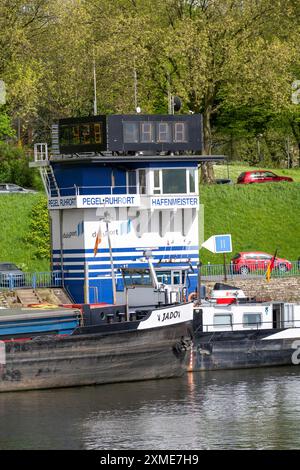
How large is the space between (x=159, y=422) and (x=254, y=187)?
50228 mm

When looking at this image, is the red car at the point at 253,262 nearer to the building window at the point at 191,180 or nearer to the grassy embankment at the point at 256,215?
the grassy embankment at the point at 256,215

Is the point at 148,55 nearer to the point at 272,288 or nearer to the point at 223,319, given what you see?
the point at 272,288

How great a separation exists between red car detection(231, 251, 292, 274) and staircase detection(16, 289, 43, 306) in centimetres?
1907

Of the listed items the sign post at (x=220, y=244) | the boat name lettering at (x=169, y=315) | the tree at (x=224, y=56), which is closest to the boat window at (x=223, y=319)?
the boat name lettering at (x=169, y=315)

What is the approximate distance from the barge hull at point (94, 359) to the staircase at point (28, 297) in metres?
8.53

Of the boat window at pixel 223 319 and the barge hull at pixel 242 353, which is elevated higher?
the boat window at pixel 223 319

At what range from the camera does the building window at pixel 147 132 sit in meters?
71.2

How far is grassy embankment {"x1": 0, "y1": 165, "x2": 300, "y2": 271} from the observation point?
307 feet

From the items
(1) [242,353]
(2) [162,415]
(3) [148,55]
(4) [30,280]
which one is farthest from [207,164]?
(2) [162,415]

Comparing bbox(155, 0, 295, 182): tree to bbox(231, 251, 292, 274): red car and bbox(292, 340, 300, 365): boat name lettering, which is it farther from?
bbox(292, 340, 300, 365): boat name lettering

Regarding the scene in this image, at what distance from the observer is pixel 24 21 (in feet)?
374

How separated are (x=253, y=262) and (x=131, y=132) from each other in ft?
64.2

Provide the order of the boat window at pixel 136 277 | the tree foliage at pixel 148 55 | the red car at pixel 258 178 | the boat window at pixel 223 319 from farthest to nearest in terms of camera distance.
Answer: the red car at pixel 258 178
the tree foliage at pixel 148 55
the boat window at pixel 223 319
the boat window at pixel 136 277

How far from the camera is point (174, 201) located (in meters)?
71.6
